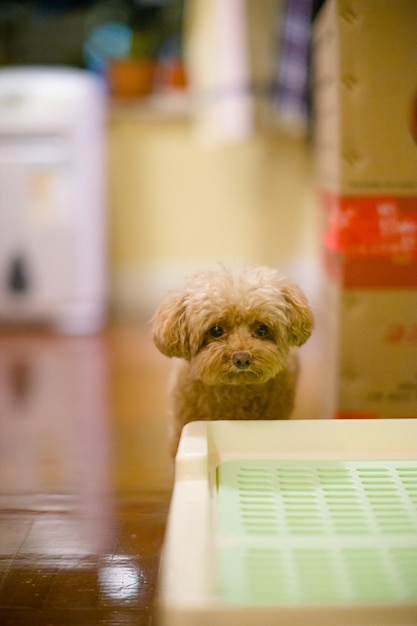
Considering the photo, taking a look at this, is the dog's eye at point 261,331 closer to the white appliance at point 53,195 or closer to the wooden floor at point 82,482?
the wooden floor at point 82,482

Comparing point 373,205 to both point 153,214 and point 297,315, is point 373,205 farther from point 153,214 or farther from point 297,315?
point 153,214

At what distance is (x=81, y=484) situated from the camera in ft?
4.44

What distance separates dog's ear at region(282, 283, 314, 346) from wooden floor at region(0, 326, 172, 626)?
399mm

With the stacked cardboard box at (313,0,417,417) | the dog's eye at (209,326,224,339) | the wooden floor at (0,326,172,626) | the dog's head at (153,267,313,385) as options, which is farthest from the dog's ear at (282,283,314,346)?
the wooden floor at (0,326,172,626)

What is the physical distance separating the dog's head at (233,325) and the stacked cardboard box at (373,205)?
266mm

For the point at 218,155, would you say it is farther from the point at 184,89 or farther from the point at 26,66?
the point at 26,66

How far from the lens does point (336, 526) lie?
3.01 ft

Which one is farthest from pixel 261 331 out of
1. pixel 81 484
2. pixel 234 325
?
pixel 81 484

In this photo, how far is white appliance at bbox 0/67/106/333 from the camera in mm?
2488

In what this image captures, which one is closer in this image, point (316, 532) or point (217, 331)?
point (316, 532)

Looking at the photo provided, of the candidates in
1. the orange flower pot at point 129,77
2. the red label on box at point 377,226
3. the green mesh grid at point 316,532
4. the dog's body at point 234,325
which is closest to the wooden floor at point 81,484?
the green mesh grid at point 316,532

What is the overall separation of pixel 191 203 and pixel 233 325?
5.81 ft

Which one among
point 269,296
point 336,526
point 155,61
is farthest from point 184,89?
point 336,526

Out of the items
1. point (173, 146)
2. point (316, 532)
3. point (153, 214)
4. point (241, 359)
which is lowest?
point (316, 532)
